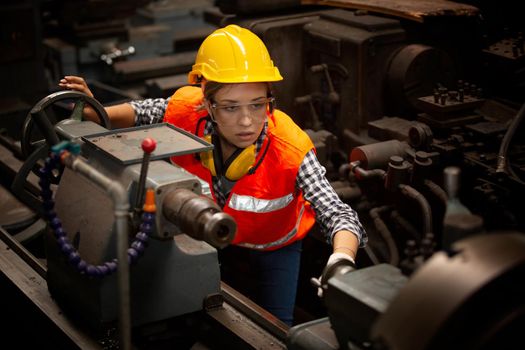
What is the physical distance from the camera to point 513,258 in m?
1.34

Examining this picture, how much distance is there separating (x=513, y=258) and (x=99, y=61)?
5064mm

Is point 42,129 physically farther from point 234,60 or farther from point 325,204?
point 325,204

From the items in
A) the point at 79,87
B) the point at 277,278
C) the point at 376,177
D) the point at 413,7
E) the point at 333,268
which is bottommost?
the point at 277,278

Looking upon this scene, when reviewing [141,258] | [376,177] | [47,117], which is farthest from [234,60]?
[376,177]

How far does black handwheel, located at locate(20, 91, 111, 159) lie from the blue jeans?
0.77 meters

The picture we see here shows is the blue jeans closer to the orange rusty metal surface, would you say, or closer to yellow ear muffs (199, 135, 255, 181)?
yellow ear muffs (199, 135, 255, 181)

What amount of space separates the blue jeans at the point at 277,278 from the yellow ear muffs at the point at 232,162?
354 millimetres

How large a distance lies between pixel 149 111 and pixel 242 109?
1.86ft

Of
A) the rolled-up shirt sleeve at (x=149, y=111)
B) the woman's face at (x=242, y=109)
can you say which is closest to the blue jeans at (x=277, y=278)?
the woman's face at (x=242, y=109)

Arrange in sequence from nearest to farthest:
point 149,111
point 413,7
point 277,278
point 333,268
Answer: point 333,268, point 277,278, point 149,111, point 413,7

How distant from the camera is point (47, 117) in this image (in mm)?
2521

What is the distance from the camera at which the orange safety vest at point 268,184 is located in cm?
269

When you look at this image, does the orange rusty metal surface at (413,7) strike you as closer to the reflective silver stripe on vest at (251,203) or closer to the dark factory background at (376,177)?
the dark factory background at (376,177)

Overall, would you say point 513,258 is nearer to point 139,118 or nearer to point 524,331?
point 524,331
